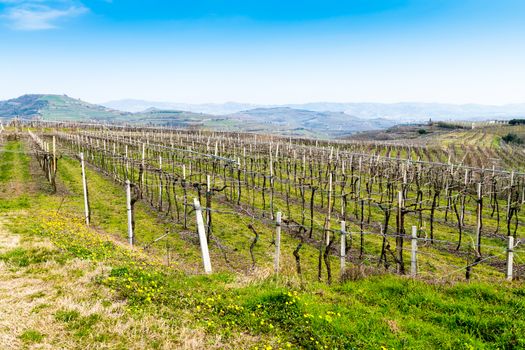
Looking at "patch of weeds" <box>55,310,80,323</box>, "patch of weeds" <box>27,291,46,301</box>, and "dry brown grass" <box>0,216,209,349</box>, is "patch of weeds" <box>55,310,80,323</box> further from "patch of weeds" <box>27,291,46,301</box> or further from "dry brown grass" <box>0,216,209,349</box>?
"patch of weeds" <box>27,291,46,301</box>

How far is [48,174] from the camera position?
27.7m

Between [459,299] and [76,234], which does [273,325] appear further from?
[76,234]

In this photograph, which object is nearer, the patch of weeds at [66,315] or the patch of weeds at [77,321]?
the patch of weeds at [77,321]

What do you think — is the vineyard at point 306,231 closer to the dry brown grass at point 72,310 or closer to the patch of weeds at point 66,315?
the dry brown grass at point 72,310

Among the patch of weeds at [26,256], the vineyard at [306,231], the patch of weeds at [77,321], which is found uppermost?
the patch of weeds at [26,256]

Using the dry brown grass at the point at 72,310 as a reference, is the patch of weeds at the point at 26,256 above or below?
above

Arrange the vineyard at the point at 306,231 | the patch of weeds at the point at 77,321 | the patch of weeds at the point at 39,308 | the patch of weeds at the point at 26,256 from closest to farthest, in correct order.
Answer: the patch of weeds at the point at 77,321 → the patch of weeds at the point at 39,308 → the patch of weeds at the point at 26,256 → the vineyard at the point at 306,231

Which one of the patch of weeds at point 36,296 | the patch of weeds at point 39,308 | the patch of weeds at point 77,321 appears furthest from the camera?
the patch of weeds at point 36,296

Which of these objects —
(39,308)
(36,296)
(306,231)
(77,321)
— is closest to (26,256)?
(36,296)

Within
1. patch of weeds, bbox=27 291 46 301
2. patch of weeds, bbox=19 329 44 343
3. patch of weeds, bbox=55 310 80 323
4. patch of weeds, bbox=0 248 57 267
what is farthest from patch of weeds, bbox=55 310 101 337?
patch of weeds, bbox=0 248 57 267

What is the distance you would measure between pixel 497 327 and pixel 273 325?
3744 millimetres

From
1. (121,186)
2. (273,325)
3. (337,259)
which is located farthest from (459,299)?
Answer: (121,186)

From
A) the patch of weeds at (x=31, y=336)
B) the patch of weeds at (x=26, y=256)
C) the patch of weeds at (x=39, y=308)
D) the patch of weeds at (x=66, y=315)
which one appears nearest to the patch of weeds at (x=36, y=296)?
the patch of weeds at (x=39, y=308)

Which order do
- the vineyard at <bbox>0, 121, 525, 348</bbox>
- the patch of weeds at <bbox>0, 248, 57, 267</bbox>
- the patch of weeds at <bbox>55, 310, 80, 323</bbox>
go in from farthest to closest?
the vineyard at <bbox>0, 121, 525, 348</bbox> → the patch of weeds at <bbox>0, 248, 57, 267</bbox> → the patch of weeds at <bbox>55, 310, 80, 323</bbox>
